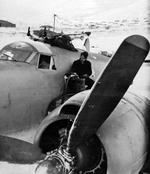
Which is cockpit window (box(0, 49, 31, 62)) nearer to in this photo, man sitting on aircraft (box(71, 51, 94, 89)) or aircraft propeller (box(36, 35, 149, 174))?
man sitting on aircraft (box(71, 51, 94, 89))

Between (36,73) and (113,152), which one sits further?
(36,73)

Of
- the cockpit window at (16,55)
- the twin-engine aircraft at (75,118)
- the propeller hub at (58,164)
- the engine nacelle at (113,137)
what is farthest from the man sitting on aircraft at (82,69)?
the propeller hub at (58,164)

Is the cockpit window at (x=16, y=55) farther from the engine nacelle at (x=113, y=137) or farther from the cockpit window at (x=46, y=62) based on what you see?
the engine nacelle at (x=113, y=137)

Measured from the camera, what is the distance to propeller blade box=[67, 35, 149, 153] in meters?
2.08

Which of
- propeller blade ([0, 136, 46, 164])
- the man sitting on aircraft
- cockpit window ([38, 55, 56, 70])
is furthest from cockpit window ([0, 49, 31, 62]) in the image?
propeller blade ([0, 136, 46, 164])

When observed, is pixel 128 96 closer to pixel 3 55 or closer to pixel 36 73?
pixel 36 73

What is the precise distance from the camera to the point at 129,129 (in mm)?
2557

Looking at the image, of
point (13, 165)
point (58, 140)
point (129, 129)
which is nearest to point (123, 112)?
point (129, 129)

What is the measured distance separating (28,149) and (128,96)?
5.67 feet

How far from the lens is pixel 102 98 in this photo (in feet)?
7.77

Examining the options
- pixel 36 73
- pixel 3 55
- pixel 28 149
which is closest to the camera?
pixel 28 149

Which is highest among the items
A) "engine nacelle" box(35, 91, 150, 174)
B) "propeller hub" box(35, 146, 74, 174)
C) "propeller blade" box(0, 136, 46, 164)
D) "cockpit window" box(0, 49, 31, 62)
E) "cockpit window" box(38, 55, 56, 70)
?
"cockpit window" box(0, 49, 31, 62)

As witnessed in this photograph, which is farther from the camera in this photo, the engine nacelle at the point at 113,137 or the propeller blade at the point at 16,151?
the propeller blade at the point at 16,151

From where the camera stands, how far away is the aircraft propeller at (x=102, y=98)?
210 centimetres
